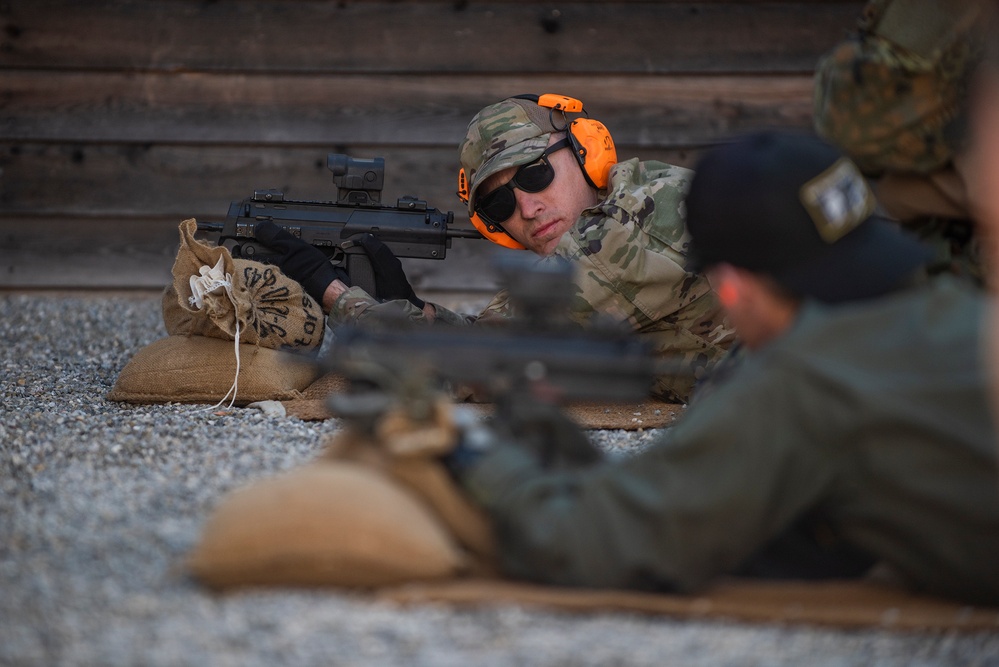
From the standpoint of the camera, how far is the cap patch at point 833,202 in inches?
83.2

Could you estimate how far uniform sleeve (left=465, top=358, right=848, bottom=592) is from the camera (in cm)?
193

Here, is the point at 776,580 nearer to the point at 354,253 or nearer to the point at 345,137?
the point at 354,253

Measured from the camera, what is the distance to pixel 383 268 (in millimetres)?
4707

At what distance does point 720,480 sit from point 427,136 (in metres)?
4.55

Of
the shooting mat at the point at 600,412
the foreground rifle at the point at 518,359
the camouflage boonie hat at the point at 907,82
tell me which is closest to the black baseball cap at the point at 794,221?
the foreground rifle at the point at 518,359

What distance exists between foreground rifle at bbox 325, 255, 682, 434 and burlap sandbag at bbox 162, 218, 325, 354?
199 centimetres

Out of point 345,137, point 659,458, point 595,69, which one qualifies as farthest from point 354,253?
point 659,458

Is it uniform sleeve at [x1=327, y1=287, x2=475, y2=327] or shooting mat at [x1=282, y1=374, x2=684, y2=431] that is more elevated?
uniform sleeve at [x1=327, y1=287, x2=475, y2=327]

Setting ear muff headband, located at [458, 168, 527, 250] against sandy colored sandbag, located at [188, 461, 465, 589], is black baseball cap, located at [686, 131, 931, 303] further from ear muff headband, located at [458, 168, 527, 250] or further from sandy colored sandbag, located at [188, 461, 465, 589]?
ear muff headband, located at [458, 168, 527, 250]

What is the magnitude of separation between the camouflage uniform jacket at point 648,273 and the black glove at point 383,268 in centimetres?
75

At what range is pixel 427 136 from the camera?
6199mm

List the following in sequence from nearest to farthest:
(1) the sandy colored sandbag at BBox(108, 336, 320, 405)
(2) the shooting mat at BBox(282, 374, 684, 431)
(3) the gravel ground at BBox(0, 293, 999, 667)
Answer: (3) the gravel ground at BBox(0, 293, 999, 667), (2) the shooting mat at BBox(282, 374, 684, 431), (1) the sandy colored sandbag at BBox(108, 336, 320, 405)

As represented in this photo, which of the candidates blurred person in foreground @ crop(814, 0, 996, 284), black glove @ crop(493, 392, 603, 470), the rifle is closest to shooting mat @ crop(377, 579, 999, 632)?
black glove @ crop(493, 392, 603, 470)

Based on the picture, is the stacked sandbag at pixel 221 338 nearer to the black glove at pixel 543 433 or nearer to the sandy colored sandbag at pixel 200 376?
the sandy colored sandbag at pixel 200 376
